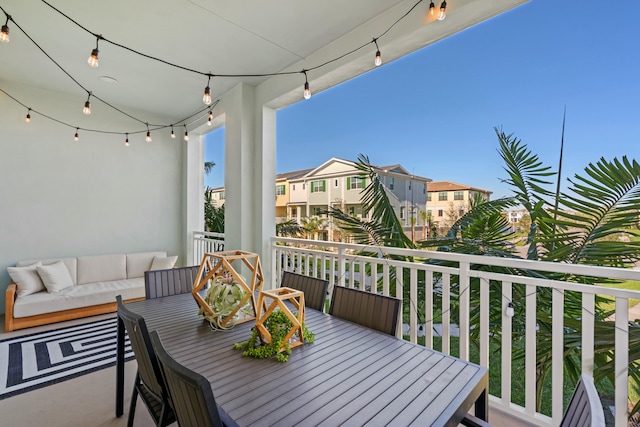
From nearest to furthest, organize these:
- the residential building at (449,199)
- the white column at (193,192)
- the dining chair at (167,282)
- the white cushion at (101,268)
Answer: the dining chair at (167,282) → the residential building at (449,199) → the white cushion at (101,268) → the white column at (193,192)

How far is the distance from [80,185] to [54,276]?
145 centimetres

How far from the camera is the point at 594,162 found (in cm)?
184

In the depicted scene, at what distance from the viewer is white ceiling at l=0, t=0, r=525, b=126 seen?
8.12 ft

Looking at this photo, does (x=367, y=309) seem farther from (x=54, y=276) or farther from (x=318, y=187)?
(x=54, y=276)

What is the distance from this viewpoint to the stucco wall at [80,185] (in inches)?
158

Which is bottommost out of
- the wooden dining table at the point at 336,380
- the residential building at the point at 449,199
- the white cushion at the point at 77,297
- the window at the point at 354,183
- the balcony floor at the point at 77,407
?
the balcony floor at the point at 77,407

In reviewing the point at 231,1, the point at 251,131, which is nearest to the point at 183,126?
the point at 251,131

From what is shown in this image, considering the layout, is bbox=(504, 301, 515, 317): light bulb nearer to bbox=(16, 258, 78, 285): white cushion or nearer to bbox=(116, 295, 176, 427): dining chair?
bbox=(116, 295, 176, 427): dining chair

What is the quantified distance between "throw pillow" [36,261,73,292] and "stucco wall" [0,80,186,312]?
1.72 ft

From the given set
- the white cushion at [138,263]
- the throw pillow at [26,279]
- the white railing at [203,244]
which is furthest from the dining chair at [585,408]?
the white cushion at [138,263]

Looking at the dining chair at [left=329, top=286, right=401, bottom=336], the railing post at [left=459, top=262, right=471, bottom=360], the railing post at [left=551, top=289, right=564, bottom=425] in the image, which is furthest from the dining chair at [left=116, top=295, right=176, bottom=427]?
the railing post at [left=551, top=289, right=564, bottom=425]

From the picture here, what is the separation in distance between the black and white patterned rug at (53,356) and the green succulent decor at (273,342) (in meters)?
2.25

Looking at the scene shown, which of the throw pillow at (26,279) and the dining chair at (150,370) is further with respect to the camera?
the throw pillow at (26,279)

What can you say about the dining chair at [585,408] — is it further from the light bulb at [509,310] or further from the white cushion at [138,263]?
the white cushion at [138,263]
